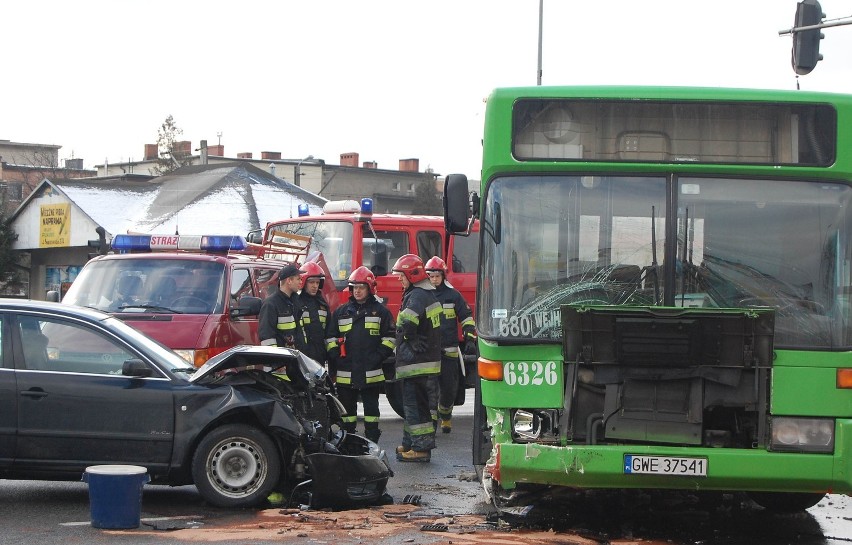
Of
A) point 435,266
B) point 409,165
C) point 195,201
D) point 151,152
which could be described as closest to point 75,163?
point 151,152

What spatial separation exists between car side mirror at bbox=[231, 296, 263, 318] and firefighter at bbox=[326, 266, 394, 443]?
800 millimetres

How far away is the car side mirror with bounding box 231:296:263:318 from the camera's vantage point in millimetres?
12070

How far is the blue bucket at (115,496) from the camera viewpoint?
795 centimetres

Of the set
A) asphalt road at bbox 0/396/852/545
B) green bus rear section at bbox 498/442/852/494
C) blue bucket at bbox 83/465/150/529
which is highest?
green bus rear section at bbox 498/442/852/494

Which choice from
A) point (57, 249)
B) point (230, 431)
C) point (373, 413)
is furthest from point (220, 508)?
point (57, 249)

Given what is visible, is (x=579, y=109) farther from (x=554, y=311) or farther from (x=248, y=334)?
(x=248, y=334)

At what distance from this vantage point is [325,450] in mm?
9266

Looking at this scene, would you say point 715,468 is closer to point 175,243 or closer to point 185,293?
point 185,293

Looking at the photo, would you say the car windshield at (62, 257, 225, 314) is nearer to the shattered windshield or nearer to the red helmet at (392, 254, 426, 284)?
the red helmet at (392, 254, 426, 284)

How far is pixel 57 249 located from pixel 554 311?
43.5 meters

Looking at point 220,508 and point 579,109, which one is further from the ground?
point 579,109

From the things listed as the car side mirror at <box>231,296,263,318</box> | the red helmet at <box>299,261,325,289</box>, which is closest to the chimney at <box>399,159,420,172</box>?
the red helmet at <box>299,261,325,289</box>

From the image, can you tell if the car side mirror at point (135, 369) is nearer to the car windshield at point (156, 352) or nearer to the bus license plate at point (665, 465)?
the car windshield at point (156, 352)

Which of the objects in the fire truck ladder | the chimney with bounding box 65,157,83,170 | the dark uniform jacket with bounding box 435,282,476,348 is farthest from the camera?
the chimney with bounding box 65,157,83,170
